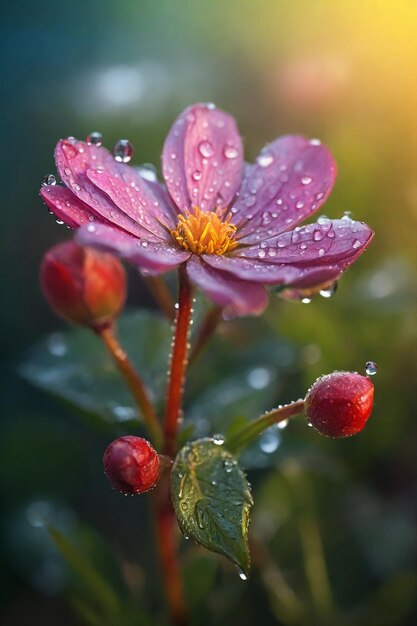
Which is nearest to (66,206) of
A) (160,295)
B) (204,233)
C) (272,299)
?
(204,233)

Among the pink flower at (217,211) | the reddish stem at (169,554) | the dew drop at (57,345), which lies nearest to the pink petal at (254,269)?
the pink flower at (217,211)

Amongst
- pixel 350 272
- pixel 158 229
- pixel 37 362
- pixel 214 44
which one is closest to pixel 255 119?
pixel 214 44

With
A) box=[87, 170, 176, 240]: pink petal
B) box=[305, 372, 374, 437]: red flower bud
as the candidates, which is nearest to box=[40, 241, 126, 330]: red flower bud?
box=[87, 170, 176, 240]: pink petal

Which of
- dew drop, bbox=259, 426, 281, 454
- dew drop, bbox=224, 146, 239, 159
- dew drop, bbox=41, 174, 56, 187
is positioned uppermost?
dew drop, bbox=41, 174, 56, 187

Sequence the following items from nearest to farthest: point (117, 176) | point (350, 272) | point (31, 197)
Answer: point (117, 176)
point (350, 272)
point (31, 197)

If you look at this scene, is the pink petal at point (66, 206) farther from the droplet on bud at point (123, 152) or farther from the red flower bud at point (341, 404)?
the red flower bud at point (341, 404)

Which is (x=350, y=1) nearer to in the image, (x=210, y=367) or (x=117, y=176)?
(x=210, y=367)

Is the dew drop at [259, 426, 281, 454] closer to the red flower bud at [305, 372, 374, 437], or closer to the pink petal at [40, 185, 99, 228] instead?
the red flower bud at [305, 372, 374, 437]

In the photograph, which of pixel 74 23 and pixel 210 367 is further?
pixel 74 23
